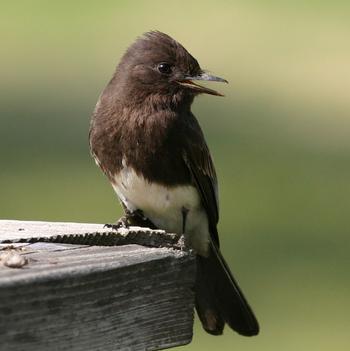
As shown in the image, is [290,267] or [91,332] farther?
[290,267]

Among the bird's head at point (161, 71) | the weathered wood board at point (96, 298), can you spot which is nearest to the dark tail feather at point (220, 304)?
the bird's head at point (161, 71)

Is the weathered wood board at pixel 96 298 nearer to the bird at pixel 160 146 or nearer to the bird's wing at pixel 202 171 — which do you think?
the bird at pixel 160 146

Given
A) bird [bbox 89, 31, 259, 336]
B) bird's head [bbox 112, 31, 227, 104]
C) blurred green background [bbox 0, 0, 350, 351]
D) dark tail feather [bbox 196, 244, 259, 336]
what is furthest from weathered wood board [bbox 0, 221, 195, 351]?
blurred green background [bbox 0, 0, 350, 351]

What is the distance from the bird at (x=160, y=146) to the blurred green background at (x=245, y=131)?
2.76m

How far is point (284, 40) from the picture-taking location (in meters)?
25.1

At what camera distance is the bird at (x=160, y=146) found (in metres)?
6.19

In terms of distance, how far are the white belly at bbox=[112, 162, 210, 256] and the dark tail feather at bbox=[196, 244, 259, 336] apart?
24cm

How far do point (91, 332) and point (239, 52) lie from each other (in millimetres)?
20046

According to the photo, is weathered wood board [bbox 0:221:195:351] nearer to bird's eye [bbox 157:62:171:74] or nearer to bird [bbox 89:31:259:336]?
bird [bbox 89:31:259:336]

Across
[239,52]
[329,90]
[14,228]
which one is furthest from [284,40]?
[14,228]

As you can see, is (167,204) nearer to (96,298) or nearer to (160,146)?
(160,146)

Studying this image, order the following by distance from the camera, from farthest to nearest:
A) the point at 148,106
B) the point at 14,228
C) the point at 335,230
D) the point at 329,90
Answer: the point at 329,90 → the point at 335,230 → the point at 148,106 → the point at 14,228

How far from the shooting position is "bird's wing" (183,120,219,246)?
6297 millimetres

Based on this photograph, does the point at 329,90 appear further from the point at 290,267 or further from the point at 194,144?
the point at 194,144
